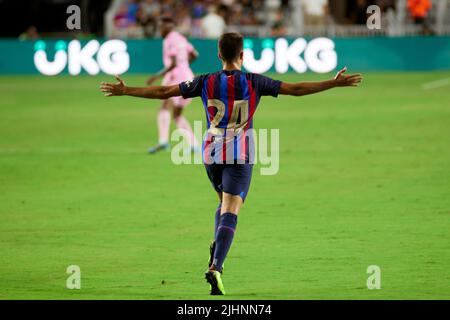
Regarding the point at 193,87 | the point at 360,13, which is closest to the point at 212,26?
the point at 360,13

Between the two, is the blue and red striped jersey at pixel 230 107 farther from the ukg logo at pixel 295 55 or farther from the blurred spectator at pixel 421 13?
the blurred spectator at pixel 421 13

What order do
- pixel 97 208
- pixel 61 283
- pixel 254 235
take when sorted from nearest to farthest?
pixel 61 283
pixel 254 235
pixel 97 208

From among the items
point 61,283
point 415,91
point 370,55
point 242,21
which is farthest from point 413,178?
point 242,21

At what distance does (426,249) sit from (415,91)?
1848 cm

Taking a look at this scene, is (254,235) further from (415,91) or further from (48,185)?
(415,91)

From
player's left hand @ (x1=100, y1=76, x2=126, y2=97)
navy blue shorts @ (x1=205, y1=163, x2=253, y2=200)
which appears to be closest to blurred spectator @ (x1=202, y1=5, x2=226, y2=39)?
player's left hand @ (x1=100, y1=76, x2=126, y2=97)

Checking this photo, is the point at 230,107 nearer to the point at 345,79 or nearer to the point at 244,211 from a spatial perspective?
the point at 345,79

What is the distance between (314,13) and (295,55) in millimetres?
2767

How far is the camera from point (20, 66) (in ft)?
117

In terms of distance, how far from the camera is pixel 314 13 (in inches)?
1407

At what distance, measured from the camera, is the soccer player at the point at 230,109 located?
905cm

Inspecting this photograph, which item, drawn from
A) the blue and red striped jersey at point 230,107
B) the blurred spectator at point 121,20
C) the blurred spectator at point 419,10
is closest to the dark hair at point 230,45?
the blue and red striped jersey at point 230,107
